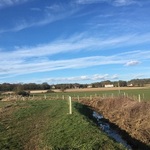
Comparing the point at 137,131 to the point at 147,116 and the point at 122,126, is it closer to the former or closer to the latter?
the point at 147,116

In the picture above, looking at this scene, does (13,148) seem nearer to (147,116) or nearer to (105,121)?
(147,116)

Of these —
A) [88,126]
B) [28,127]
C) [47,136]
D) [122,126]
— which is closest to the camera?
[47,136]

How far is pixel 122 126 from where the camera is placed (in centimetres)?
2689

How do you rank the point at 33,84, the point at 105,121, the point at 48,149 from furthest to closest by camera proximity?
the point at 33,84
the point at 105,121
the point at 48,149

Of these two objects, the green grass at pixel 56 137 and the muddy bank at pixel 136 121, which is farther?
the muddy bank at pixel 136 121

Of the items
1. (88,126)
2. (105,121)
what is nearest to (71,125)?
(88,126)

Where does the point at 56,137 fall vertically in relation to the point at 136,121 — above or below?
below

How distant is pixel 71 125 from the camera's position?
875 inches

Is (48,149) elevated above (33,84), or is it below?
below

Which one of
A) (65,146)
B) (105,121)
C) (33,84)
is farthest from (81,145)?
(33,84)

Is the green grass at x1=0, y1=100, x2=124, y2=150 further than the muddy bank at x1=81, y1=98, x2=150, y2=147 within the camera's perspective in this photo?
No

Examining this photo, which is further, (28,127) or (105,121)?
(105,121)

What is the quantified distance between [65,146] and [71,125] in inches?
256

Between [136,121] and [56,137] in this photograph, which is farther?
[136,121]
